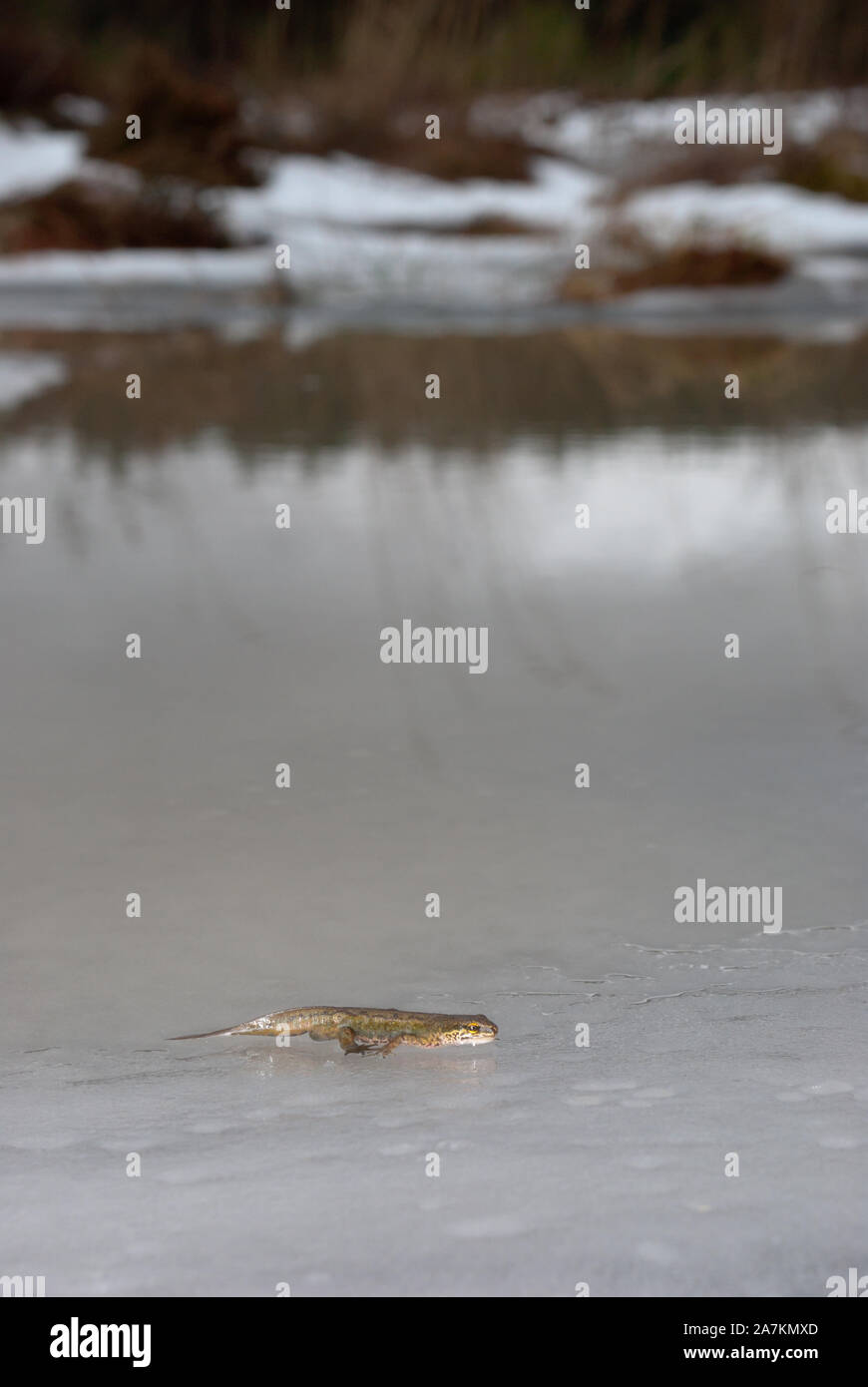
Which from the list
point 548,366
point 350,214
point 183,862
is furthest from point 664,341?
point 183,862

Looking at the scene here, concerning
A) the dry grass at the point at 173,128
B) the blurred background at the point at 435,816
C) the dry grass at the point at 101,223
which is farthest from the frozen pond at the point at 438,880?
the dry grass at the point at 173,128

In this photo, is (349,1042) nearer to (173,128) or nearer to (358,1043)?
(358,1043)

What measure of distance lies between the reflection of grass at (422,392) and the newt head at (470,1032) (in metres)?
4.39

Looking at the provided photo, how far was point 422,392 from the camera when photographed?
8.19 m

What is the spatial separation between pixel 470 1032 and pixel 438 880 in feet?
1.76

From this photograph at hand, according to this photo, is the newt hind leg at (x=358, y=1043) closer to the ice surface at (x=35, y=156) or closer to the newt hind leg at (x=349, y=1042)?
the newt hind leg at (x=349, y=1042)

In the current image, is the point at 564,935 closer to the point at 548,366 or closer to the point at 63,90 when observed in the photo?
the point at 548,366

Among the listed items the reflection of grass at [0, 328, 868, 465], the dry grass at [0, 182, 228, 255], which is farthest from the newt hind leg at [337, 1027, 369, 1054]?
the dry grass at [0, 182, 228, 255]

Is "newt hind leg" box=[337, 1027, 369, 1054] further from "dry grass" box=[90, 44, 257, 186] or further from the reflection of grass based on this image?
"dry grass" box=[90, 44, 257, 186]

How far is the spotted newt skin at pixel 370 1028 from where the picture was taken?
2232mm

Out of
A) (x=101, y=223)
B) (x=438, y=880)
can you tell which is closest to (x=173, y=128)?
(x=101, y=223)

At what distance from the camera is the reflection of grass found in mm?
7109

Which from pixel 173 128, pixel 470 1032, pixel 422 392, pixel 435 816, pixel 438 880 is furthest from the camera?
pixel 173 128
